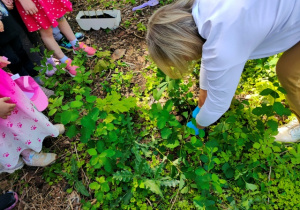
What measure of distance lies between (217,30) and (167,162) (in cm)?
108

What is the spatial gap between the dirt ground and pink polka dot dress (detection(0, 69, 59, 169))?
22 centimetres

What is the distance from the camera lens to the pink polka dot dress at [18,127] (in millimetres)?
1466

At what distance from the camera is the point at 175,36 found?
118 centimetres

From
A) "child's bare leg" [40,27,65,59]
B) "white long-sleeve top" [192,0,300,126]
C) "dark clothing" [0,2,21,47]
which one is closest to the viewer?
"white long-sleeve top" [192,0,300,126]

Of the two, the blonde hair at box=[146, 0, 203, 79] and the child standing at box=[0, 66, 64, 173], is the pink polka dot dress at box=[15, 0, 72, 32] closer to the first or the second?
the child standing at box=[0, 66, 64, 173]

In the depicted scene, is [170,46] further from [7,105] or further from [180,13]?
[7,105]

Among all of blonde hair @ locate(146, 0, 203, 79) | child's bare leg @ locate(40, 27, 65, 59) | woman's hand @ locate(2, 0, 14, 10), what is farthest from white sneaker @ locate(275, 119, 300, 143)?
woman's hand @ locate(2, 0, 14, 10)

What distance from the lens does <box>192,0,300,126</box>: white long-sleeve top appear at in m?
1.00

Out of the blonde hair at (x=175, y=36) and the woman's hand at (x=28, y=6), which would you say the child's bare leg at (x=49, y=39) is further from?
the blonde hair at (x=175, y=36)

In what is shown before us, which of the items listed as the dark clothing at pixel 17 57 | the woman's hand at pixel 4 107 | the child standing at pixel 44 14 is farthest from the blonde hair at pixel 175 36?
the dark clothing at pixel 17 57

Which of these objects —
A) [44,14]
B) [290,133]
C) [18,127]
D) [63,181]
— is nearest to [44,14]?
[44,14]

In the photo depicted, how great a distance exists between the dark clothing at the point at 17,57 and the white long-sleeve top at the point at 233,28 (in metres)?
1.66

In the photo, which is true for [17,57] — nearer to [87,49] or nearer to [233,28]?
[87,49]

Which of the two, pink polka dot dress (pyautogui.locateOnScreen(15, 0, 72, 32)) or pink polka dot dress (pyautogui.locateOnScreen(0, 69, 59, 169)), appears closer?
pink polka dot dress (pyautogui.locateOnScreen(0, 69, 59, 169))
